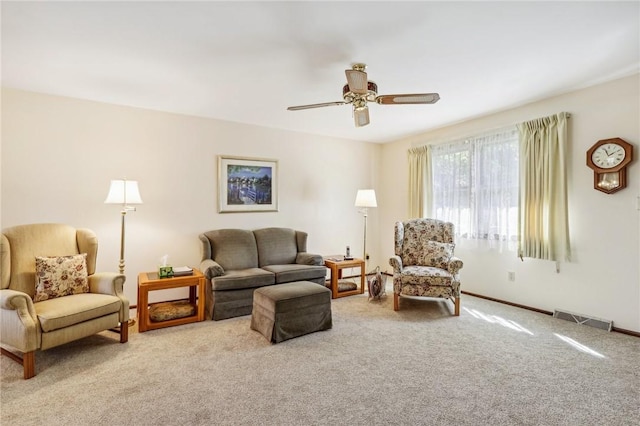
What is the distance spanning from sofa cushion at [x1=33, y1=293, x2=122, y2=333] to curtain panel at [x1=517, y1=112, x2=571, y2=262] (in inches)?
174

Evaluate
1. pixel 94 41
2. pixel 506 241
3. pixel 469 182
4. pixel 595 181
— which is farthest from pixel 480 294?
pixel 94 41

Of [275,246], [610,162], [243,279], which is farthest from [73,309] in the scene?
[610,162]

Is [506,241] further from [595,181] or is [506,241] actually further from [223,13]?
[223,13]

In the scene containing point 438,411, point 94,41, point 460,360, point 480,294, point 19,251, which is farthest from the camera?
point 480,294

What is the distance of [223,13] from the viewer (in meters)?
2.06

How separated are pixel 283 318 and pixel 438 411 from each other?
4.77 ft

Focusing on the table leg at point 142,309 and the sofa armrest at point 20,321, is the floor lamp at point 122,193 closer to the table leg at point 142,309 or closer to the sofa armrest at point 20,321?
the table leg at point 142,309

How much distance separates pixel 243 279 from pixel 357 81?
2416 millimetres

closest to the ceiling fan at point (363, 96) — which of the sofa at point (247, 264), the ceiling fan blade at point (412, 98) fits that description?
the ceiling fan blade at point (412, 98)

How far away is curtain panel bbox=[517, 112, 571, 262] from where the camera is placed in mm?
3488

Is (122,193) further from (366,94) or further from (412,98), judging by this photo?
(412,98)

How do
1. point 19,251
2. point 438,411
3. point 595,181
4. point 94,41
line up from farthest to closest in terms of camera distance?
1. point 595,181
2. point 19,251
3. point 94,41
4. point 438,411

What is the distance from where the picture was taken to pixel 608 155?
317 cm

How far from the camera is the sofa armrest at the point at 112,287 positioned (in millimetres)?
2840
